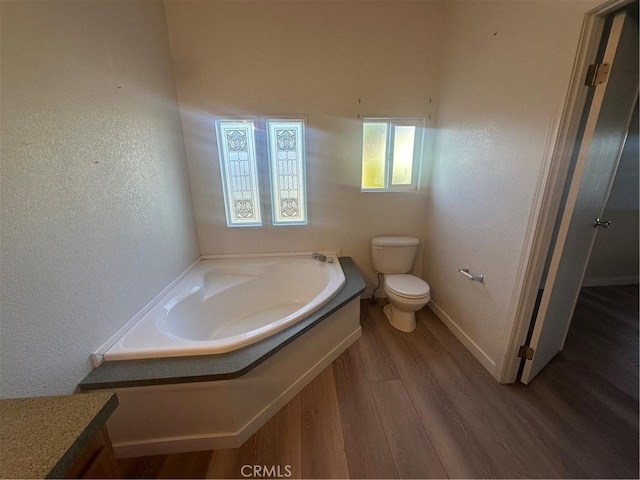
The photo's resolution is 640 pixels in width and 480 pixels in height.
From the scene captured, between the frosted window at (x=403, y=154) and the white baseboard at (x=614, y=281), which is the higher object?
the frosted window at (x=403, y=154)

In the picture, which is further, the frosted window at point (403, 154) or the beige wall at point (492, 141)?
the frosted window at point (403, 154)

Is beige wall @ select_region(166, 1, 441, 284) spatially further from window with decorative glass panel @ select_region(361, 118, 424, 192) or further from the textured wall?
the textured wall

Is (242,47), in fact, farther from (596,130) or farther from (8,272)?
(596,130)

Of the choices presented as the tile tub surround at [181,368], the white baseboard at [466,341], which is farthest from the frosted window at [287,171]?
the white baseboard at [466,341]

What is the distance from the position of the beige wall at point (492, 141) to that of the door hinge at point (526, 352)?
9 cm

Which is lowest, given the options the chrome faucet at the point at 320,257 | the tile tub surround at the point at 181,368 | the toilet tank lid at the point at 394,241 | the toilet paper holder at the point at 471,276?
the tile tub surround at the point at 181,368

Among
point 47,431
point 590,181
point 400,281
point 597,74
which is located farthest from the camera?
point 400,281

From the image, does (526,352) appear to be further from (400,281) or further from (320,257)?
(320,257)

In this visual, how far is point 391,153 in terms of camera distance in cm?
227

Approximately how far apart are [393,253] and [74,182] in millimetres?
2120

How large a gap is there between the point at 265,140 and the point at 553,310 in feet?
7.60

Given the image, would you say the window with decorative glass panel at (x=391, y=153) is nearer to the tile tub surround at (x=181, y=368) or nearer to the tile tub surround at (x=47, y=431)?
the tile tub surround at (x=181, y=368)

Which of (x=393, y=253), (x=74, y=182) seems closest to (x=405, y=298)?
(x=393, y=253)

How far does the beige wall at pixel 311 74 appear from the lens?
74.7 inches
